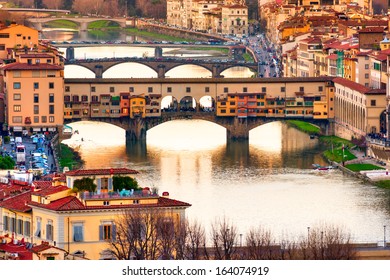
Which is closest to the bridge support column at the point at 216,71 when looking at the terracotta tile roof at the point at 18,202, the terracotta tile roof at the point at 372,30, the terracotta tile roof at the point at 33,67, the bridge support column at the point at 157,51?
the bridge support column at the point at 157,51

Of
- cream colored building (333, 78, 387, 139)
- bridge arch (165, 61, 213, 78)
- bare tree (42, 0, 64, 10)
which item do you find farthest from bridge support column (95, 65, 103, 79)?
bare tree (42, 0, 64, 10)

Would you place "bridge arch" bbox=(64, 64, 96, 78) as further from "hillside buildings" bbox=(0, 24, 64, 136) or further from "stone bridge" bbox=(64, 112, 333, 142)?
"hillside buildings" bbox=(0, 24, 64, 136)

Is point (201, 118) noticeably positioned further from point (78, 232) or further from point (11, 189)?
point (78, 232)

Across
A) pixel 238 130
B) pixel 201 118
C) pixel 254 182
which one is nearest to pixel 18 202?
pixel 254 182

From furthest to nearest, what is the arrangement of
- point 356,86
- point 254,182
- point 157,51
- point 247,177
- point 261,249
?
point 157,51 → point 356,86 → point 247,177 → point 254,182 → point 261,249

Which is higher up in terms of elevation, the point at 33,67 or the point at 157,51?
the point at 33,67

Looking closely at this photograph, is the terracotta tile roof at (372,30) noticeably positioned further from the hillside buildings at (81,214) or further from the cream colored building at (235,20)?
the cream colored building at (235,20)
